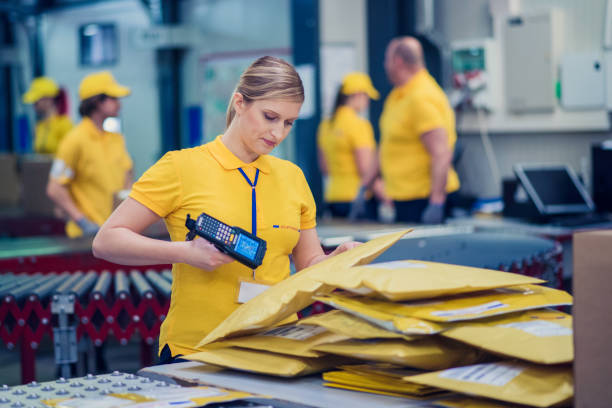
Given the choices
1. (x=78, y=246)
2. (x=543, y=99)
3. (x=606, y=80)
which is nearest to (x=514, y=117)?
(x=543, y=99)

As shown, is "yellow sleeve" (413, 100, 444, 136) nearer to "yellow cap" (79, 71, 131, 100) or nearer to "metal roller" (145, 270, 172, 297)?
"yellow cap" (79, 71, 131, 100)

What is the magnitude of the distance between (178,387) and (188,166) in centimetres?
67

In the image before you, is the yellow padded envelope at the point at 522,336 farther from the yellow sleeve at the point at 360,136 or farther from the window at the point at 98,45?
the window at the point at 98,45

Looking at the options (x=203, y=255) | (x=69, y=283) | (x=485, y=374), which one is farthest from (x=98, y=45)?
(x=485, y=374)

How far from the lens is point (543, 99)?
20.2 ft

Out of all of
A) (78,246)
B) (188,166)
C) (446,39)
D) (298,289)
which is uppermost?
(446,39)

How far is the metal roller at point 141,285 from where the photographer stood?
247 centimetres

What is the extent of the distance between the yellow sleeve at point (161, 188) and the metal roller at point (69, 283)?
2.65 feet

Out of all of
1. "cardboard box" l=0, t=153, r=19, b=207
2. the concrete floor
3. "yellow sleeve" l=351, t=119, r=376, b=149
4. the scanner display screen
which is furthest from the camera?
"cardboard box" l=0, t=153, r=19, b=207

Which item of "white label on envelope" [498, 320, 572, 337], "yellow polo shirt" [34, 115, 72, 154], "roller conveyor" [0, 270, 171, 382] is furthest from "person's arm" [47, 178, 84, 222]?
"yellow polo shirt" [34, 115, 72, 154]

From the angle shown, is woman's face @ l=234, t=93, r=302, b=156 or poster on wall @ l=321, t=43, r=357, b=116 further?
poster on wall @ l=321, t=43, r=357, b=116

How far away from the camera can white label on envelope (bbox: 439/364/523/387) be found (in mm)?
1092

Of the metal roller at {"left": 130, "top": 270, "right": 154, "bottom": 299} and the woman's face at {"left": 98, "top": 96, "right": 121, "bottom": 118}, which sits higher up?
the woman's face at {"left": 98, "top": 96, "right": 121, "bottom": 118}

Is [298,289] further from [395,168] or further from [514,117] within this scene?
[514,117]
